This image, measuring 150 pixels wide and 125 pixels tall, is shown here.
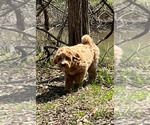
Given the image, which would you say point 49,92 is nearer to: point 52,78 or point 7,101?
point 52,78

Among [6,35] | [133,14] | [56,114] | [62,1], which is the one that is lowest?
[56,114]

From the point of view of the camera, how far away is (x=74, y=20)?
4.86 meters

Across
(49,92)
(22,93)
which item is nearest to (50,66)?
(49,92)

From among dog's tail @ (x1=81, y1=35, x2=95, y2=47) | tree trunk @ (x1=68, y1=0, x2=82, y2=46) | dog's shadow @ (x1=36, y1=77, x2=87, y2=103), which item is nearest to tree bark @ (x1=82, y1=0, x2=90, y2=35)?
tree trunk @ (x1=68, y1=0, x2=82, y2=46)

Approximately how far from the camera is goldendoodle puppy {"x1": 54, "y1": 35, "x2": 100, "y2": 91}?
12.6 ft

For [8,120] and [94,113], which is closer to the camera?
[8,120]

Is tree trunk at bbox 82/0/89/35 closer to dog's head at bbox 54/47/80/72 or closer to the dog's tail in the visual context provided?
the dog's tail

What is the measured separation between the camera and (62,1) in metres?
6.97

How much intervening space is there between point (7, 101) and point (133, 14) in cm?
172

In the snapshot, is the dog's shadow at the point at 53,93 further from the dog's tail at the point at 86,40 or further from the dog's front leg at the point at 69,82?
the dog's tail at the point at 86,40

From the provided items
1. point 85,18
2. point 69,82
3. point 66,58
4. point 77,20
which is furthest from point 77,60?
point 85,18

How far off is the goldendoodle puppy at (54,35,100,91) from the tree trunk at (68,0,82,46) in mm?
426

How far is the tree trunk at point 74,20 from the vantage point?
15.6 feet

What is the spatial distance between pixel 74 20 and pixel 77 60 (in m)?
1.18
